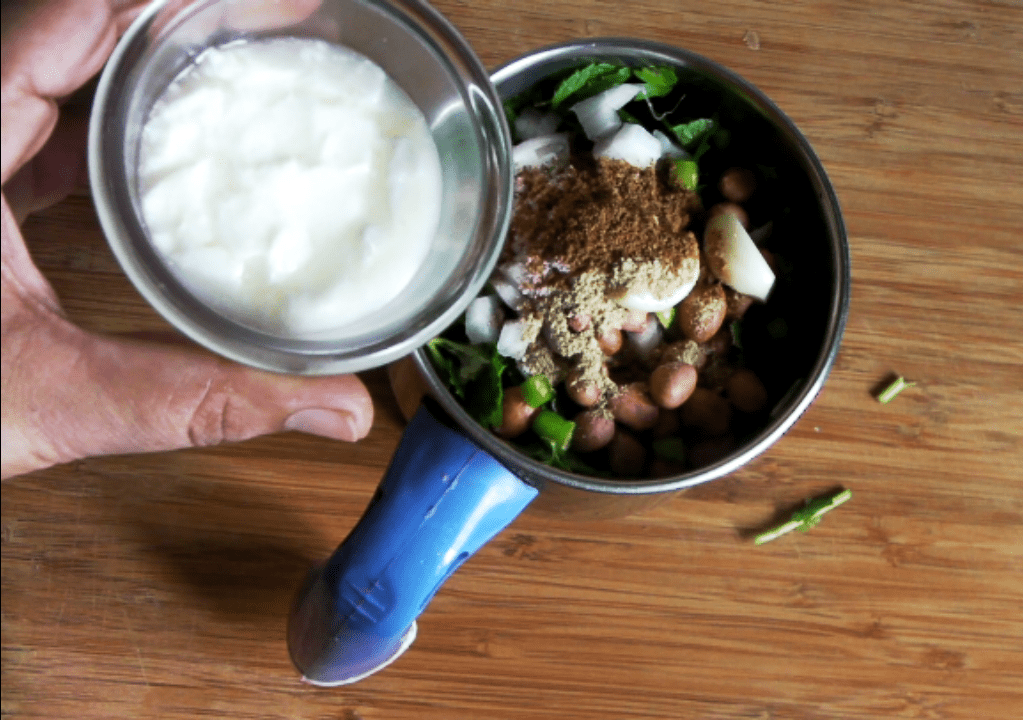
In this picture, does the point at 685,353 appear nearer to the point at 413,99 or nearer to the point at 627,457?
the point at 627,457

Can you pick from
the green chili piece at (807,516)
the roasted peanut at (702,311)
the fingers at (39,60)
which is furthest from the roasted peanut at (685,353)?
the fingers at (39,60)

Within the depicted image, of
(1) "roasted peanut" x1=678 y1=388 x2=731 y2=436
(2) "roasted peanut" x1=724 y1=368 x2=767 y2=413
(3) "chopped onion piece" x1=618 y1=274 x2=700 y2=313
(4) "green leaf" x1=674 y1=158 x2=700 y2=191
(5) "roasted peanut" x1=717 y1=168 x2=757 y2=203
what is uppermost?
(4) "green leaf" x1=674 y1=158 x2=700 y2=191

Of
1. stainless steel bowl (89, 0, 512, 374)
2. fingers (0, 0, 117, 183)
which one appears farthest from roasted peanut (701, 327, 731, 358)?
fingers (0, 0, 117, 183)

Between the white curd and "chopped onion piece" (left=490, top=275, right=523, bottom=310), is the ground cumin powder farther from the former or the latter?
the white curd

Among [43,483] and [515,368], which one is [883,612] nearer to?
[515,368]

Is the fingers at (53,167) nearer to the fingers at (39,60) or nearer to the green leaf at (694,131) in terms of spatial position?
the fingers at (39,60)

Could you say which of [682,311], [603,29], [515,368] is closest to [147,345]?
[515,368]

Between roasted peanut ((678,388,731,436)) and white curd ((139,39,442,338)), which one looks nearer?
white curd ((139,39,442,338))
